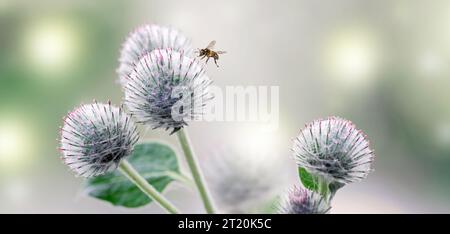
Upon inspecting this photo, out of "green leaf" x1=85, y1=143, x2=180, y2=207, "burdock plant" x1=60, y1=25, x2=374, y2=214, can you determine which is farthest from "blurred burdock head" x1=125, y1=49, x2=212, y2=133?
"green leaf" x1=85, y1=143, x2=180, y2=207

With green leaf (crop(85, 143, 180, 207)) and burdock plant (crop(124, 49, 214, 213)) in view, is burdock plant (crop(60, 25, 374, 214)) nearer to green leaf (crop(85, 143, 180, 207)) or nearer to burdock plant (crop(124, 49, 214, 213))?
burdock plant (crop(124, 49, 214, 213))

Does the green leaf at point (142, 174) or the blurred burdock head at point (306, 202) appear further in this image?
the green leaf at point (142, 174)

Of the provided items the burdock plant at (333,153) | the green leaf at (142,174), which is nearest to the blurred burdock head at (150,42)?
the green leaf at (142,174)

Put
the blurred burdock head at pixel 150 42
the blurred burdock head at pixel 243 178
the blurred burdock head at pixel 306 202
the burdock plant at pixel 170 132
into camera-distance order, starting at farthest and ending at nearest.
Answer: the blurred burdock head at pixel 150 42, the blurred burdock head at pixel 243 178, the burdock plant at pixel 170 132, the blurred burdock head at pixel 306 202

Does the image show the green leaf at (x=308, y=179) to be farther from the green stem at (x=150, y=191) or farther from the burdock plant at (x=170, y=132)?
the green stem at (x=150, y=191)

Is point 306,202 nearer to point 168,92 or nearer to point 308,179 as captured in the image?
point 308,179

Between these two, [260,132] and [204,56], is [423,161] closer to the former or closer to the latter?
[204,56]

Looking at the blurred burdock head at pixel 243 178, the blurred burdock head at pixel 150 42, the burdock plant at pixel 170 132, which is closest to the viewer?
the burdock plant at pixel 170 132
